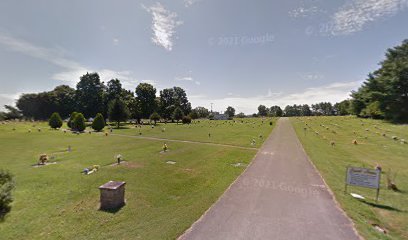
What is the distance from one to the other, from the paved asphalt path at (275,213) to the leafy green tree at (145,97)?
7343cm

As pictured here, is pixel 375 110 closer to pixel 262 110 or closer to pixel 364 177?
pixel 364 177

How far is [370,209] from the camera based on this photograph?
388 inches

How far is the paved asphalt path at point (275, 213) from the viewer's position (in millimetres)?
7555

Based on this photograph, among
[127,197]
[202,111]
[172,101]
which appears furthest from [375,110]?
[202,111]

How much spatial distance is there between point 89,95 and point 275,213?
9384 centimetres

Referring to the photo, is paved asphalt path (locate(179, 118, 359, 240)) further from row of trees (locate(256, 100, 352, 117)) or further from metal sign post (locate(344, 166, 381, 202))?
row of trees (locate(256, 100, 352, 117))

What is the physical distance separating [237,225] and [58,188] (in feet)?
35.6

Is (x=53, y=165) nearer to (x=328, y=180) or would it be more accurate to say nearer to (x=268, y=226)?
(x=268, y=226)

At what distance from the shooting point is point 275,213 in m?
9.11

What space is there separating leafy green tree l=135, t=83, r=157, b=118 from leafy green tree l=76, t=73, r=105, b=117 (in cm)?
1795

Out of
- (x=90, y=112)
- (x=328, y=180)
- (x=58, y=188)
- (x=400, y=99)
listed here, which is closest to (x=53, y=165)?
(x=58, y=188)

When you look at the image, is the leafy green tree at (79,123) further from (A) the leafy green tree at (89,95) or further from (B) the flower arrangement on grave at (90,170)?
(A) the leafy green tree at (89,95)

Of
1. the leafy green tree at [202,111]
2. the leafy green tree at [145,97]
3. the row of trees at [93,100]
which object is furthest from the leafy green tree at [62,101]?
the leafy green tree at [202,111]

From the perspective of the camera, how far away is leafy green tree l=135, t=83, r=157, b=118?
82.4m
